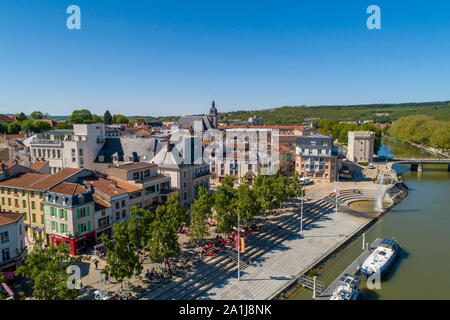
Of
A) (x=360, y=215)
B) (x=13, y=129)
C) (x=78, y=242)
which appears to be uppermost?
(x=13, y=129)

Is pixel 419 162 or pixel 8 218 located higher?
pixel 8 218

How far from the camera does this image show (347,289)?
975 inches

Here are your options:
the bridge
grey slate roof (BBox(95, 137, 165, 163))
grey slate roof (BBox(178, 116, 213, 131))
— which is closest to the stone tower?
grey slate roof (BBox(178, 116, 213, 131))

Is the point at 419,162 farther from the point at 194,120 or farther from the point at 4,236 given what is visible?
the point at 4,236

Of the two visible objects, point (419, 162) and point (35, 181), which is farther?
point (419, 162)

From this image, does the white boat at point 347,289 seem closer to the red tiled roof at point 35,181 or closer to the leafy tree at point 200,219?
the leafy tree at point 200,219

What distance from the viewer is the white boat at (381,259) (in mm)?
29078

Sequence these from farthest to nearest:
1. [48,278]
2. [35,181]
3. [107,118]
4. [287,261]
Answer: [107,118] → [35,181] → [287,261] → [48,278]

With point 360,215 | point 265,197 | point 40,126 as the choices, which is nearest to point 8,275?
point 265,197

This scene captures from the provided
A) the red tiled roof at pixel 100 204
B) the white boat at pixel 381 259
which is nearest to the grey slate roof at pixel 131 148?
the red tiled roof at pixel 100 204

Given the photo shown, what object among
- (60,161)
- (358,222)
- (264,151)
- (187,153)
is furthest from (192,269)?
(264,151)

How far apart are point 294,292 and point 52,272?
762 inches

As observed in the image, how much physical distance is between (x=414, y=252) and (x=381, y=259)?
23.3 ft
